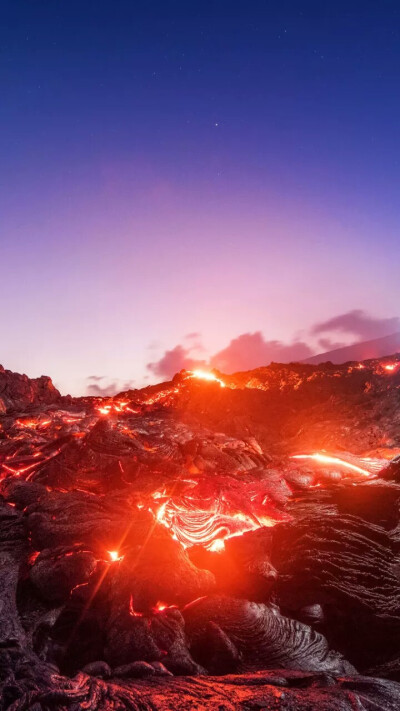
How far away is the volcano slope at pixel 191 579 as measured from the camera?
5879 millimetres

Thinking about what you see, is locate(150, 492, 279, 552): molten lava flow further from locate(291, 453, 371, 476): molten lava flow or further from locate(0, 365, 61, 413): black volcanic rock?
locate(0, 365, 61, 413): black volcanic rock

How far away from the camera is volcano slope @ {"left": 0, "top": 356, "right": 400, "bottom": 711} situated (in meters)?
5.88

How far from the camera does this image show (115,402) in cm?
4162

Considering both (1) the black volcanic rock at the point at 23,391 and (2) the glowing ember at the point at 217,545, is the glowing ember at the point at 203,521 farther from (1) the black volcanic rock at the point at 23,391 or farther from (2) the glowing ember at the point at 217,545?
(1) the black volcanic rock at the point at 23,391

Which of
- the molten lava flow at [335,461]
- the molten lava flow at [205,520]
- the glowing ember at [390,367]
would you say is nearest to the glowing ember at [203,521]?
the molten lava flow at [205,520]

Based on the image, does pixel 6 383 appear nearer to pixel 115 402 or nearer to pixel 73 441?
pixel 115 402

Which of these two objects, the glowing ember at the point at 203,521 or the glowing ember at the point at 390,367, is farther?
the glowing ember at the point at 390,367

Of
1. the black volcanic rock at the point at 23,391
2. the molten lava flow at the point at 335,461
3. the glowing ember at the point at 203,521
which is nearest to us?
the glowing ember at the point at 203,521

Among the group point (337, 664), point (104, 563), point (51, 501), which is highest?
point (51, 501)

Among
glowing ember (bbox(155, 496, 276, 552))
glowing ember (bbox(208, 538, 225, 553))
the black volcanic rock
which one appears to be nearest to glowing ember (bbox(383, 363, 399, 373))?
glowing ember (bbox(155, 496, 276, 552))

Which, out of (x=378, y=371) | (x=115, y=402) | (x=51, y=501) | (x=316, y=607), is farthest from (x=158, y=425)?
(x=378, y=371)

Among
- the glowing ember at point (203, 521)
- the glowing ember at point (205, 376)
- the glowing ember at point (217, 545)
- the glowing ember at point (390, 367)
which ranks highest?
the glowing ember at point (205, 376)

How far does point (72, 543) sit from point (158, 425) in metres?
19.0

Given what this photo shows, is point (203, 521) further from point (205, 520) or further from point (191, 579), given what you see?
point (191, 579)
